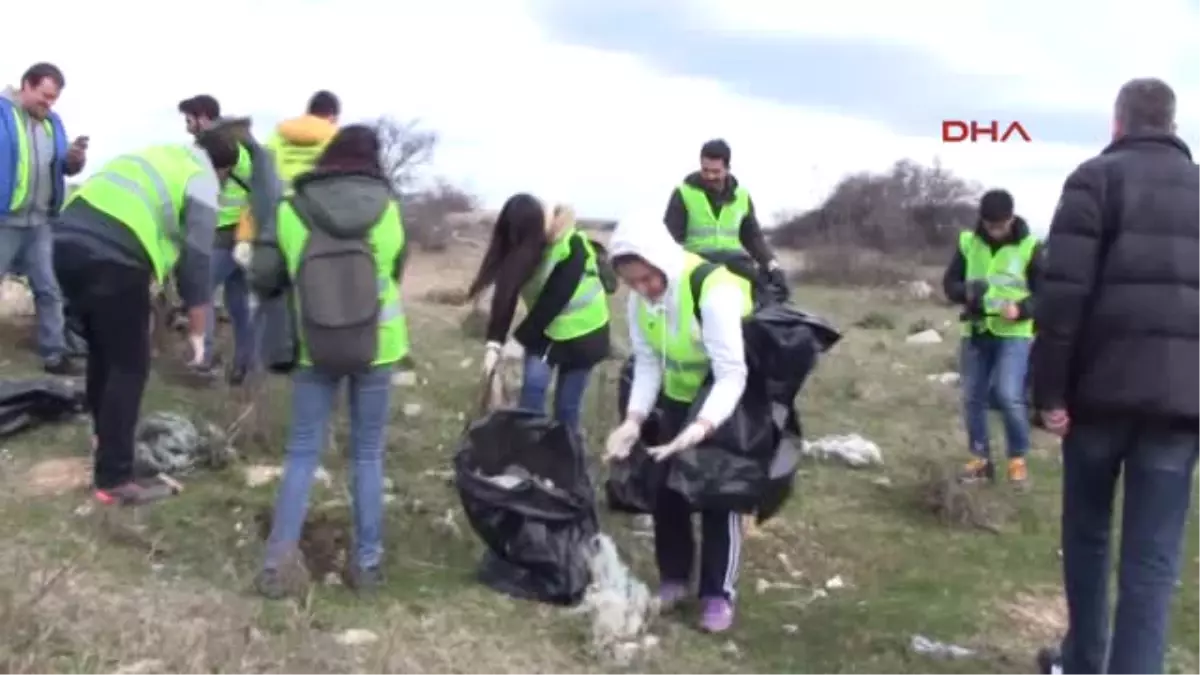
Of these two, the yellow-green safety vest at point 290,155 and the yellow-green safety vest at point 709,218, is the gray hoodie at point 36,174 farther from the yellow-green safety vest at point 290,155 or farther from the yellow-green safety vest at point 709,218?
the yellow-green safety vest at point 709,218

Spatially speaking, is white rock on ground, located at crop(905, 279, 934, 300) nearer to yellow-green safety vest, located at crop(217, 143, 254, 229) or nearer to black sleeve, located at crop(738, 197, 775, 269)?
black sleeve, located at crop(738, 197, 775, 269)

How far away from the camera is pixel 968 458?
8.61 meters

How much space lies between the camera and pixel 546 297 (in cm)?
632

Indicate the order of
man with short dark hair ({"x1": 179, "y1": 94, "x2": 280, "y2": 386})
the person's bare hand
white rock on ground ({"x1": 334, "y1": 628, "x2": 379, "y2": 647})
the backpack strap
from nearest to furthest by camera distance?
the person's bare hand, white rock on ground ({"x1": 334, "y1": 628, "x2": 379, "y2": 647}), the backpack strap, man with short dark hair ({"x1": 179, "y1": 94, "x2": 280, "y2": 386})

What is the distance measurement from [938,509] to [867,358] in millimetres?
6153

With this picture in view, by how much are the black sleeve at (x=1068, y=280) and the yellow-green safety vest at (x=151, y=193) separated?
3.22 metres

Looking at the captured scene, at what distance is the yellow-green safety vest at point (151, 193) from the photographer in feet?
18.4

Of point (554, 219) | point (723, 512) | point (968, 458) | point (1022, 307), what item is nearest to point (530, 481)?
point (723, 512)

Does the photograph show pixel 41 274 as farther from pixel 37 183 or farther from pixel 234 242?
pixel 234 242

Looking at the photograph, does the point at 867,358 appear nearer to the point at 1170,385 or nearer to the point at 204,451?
the point at 204,451

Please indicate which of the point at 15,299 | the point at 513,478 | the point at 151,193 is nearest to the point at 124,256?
the point at 151,193

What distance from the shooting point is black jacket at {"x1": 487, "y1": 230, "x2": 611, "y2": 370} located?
6.27 meters

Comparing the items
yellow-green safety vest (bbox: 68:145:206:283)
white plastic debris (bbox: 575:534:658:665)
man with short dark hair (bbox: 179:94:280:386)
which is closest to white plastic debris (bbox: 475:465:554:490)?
white plastic debris (bbox: 575:534:658:665)

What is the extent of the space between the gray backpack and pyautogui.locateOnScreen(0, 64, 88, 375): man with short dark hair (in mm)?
3256
